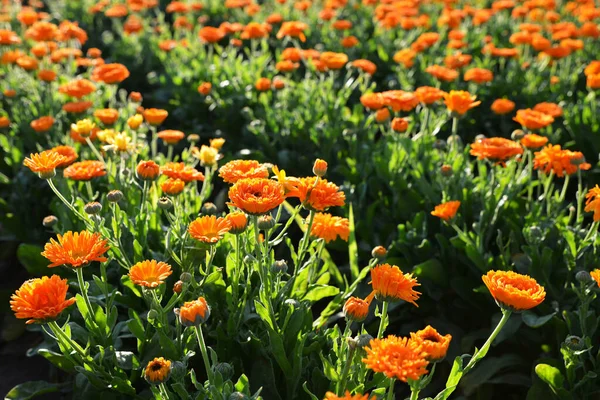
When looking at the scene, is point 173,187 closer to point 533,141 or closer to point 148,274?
point 148,274

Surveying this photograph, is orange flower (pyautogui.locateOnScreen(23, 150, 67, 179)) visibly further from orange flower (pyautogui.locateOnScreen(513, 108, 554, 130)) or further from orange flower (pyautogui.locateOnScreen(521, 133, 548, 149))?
orange flower (pyautogui.locateOnScreen(513, 108, 554, 130))

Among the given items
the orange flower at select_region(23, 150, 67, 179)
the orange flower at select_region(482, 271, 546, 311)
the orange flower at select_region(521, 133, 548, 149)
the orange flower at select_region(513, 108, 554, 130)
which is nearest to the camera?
the orange flower at select_region(482, 271, 546, 311)

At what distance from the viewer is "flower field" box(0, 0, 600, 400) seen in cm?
172

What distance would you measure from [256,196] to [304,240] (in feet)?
1.15

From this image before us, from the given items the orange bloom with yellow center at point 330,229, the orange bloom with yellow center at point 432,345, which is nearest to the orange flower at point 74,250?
the orange bloom with yellow center at point 330,229

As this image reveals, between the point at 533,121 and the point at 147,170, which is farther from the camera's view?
the point at 533,121

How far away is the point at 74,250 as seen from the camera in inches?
68.2

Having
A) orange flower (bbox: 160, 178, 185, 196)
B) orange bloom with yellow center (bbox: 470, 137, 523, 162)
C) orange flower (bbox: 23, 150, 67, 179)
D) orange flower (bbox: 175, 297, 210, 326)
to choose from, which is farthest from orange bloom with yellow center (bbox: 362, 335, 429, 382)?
orange bloom with yellow center (bbox: 470, 137, 523, 162)

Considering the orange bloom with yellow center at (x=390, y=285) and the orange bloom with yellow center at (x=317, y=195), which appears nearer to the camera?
the orange bloom with yellow center at (x=390, y=285)

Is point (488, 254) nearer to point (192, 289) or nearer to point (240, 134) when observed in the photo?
point (192, 289)

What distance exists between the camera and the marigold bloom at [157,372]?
1.54 meters

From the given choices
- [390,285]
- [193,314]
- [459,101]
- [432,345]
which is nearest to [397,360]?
[432,345]

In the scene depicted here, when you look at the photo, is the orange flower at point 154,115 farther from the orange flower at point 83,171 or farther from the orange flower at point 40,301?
the orange flower at point 40,301

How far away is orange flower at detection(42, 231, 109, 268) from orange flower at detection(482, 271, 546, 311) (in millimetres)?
1030
